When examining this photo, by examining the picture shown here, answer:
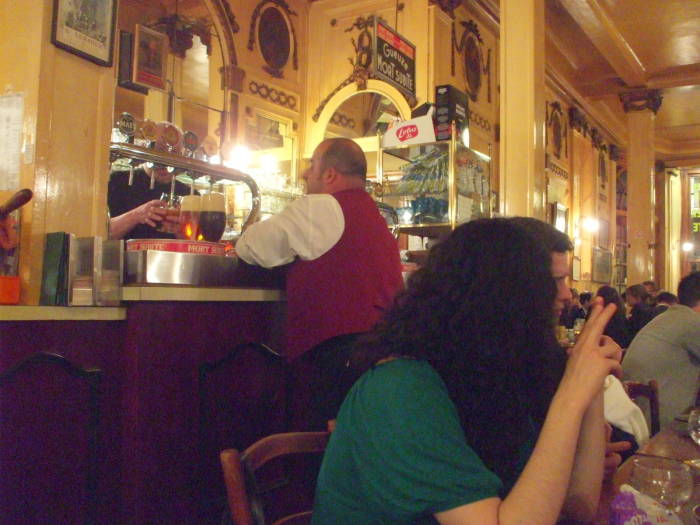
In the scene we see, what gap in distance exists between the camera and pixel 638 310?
6.99 meters

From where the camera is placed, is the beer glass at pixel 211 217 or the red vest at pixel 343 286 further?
the beer glass at pixel 211 217

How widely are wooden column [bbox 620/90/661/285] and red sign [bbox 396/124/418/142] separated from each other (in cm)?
637

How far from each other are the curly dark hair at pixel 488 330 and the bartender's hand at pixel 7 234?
1374 mm

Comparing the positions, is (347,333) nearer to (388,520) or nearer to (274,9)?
(388,520)

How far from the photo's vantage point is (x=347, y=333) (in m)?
2.32

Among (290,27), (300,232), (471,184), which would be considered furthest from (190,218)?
(290,27)

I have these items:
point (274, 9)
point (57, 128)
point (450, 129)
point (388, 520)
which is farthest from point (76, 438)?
point (274, 9)

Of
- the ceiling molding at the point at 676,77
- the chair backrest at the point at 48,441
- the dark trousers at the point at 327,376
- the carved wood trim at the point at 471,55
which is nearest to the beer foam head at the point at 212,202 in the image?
the dark trousers at the point at 327,376

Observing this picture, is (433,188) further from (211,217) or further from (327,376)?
(327,376)

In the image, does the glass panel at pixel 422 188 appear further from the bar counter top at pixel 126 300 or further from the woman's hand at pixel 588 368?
the woman's hand at pixel 588 368

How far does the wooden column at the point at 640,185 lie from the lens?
9875 millimetres

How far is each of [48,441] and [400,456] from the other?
140 centimetres

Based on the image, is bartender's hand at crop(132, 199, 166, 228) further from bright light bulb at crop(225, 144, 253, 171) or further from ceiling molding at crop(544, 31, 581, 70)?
ceiling molding at crop(544, 31, 581, 70)

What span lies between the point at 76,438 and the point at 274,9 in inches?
214
